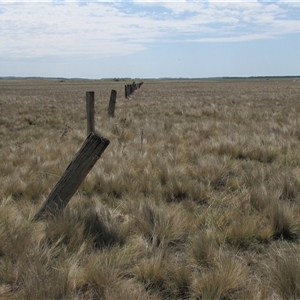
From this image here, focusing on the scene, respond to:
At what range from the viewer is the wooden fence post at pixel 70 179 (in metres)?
3.85

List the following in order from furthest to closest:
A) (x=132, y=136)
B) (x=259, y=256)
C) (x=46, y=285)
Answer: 1. (x=132, y=136)
2. (x=259, y=256)
3. (x=46, y=285)

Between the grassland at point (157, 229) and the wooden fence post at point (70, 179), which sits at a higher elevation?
the wooden fence post at point (70, 179)

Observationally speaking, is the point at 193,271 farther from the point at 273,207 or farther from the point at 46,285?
the point at 273,207

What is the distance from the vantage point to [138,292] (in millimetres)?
2676

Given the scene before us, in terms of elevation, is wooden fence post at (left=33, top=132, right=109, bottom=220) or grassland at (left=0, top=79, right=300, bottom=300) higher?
wooden fence post at (left=33, top=132, right=109, bottom=220)

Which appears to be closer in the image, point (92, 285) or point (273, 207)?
point (92, 285)

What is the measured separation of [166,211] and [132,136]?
6109mm

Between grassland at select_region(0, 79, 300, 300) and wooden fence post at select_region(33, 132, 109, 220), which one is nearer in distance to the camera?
grassland at select_region(0, 79, 300, 300)

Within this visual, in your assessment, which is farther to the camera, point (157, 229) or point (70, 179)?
point (70, 179)

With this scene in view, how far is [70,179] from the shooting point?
398 cm

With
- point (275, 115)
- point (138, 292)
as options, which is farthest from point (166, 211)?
point (275, 115)

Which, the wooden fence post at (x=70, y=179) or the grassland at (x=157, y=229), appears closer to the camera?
the grassland at (x=157, y=229)

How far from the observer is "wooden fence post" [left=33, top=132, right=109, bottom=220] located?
385 centimetres

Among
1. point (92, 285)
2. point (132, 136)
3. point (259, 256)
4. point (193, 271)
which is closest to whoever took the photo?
point (92, 285)
